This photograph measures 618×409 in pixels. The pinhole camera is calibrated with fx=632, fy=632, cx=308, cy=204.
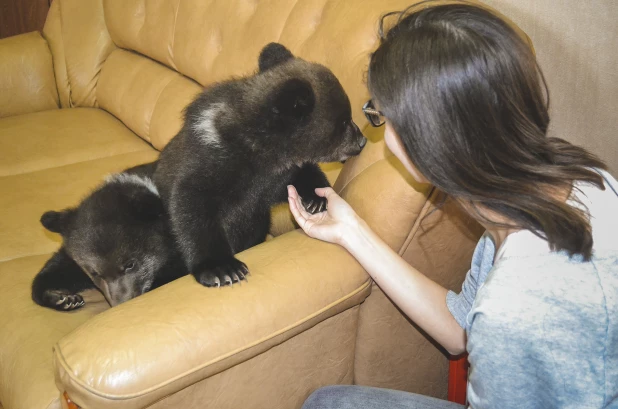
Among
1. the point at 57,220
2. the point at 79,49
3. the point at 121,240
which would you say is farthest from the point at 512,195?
the point at 79,49

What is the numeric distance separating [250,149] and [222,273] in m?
0.47

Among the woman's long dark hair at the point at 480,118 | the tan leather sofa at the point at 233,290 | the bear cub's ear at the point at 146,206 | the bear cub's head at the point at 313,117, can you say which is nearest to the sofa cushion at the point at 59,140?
the tan leather sofa at the point at 233,290

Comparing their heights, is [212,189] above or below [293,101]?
below

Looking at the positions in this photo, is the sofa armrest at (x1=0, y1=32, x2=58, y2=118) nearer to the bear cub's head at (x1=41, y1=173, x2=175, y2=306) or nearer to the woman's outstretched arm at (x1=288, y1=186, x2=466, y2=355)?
the bear cub's head at (x1=41, y1=173, x2=175, y2=306)

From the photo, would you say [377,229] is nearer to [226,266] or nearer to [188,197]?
[226,266]

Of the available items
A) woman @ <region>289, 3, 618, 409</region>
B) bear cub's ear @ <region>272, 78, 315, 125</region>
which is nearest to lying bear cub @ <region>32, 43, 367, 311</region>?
bear cub's ear @ <region>272, 78, 315, 125</region>

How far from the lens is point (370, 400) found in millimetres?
1647

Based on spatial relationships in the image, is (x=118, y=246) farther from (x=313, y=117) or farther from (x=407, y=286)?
(x=407, y=286)

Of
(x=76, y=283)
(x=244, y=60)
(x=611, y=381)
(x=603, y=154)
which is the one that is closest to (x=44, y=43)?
(x=244, y=60)

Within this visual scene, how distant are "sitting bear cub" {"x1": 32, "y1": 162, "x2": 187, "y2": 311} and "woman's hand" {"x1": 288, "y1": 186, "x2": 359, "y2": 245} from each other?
512mm

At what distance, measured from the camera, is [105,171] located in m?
3.10

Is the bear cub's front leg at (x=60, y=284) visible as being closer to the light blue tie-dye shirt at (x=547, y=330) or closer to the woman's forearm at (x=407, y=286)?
the woman's forearm at (x=407, y=286)

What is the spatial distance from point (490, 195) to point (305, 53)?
1170 millimetres

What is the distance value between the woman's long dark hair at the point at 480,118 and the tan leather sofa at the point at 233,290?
43cm
